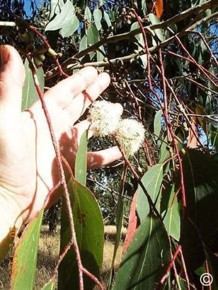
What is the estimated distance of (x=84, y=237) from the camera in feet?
2.51

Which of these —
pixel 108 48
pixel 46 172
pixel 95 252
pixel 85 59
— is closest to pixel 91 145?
pixel 108 48

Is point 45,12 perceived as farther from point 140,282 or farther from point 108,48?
point 140,282

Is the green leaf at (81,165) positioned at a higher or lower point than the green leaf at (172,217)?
higher

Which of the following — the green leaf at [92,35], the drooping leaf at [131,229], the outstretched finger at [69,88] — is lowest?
the drooping leaf at [131,229]

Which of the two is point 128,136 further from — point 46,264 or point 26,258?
point 46,264

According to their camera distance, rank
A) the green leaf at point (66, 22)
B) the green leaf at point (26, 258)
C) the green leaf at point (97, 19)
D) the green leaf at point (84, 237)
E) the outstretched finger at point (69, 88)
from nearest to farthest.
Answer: the green leaf at point (26, 258), the green leaf at point (84, 237), the outstretched finger at point (69, 88), the green leaf at point (66, 22), the green leaf at point (97, 19)

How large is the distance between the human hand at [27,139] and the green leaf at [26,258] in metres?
0.07

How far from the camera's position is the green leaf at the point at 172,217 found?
0.90m

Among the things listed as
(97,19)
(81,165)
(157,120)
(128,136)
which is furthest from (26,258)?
(97,19)

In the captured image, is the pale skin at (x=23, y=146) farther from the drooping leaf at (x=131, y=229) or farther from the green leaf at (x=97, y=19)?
the green leaf at (x=97, y=19)

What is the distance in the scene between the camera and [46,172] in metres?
0.91

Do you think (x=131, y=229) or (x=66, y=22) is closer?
(x=131, y=229)

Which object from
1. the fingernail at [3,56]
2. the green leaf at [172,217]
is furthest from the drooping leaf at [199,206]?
the fingernail at [3,56]

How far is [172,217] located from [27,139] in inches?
10.8
